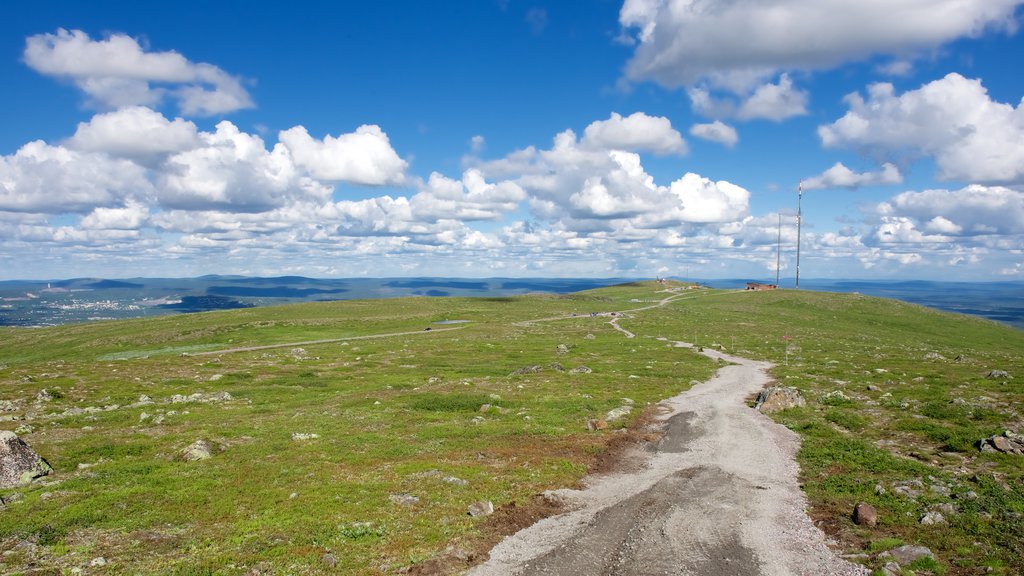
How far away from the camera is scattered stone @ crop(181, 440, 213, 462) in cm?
2828

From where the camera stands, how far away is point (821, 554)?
59.8ft

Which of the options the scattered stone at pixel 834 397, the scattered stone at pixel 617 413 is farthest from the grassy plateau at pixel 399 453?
the scattered stone at pixel 617 413

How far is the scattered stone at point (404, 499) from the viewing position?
22.7 meters

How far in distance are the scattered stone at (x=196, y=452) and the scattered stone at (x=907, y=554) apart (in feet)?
104

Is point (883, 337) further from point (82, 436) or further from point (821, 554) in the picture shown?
point (82, 436)

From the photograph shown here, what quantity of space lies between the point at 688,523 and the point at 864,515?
7.00 m

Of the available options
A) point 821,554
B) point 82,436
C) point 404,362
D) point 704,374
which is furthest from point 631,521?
point 404,362

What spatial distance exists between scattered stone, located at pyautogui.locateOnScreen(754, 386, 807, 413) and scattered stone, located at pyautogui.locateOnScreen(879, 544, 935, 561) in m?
24.3

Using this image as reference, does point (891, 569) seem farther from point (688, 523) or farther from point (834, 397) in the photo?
point (834, 397)

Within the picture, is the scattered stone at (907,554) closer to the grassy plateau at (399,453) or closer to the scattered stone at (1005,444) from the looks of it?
the grassy plateau at (399,453)

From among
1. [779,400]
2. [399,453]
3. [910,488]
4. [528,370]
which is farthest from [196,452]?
[779,400]

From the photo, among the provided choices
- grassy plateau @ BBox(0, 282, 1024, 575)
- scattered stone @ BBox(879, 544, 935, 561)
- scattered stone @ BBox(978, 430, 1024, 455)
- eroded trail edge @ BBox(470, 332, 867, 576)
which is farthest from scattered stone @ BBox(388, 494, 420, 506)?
scattered stone @ BBox(978, 430, 1024, 455)

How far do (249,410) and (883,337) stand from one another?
128872 millimetres

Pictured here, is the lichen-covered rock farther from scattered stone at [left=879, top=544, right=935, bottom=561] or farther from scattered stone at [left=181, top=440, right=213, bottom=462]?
scattered stone at [left=181, top=440, right=213, bottom=462]
